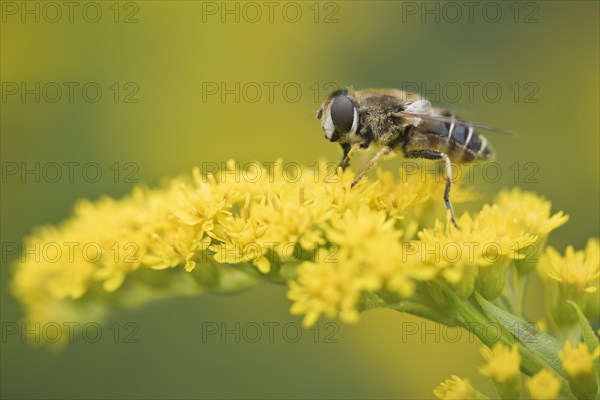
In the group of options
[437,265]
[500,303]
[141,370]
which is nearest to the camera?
[437,265]

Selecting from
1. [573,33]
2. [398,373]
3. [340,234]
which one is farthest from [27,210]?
[573,33]

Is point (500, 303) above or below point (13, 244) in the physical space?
above

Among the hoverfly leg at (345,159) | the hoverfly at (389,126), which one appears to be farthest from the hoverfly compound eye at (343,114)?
the hoverfly leg at (345,159)

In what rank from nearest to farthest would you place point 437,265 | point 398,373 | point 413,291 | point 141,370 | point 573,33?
point 437,265 < point 413,291 < point 141,370 < point 398,373 < point 573,33

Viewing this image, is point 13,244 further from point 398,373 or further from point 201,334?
point 398,373

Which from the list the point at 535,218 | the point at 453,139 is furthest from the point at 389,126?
the point at 535,218

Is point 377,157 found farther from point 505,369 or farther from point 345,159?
point 505,369
